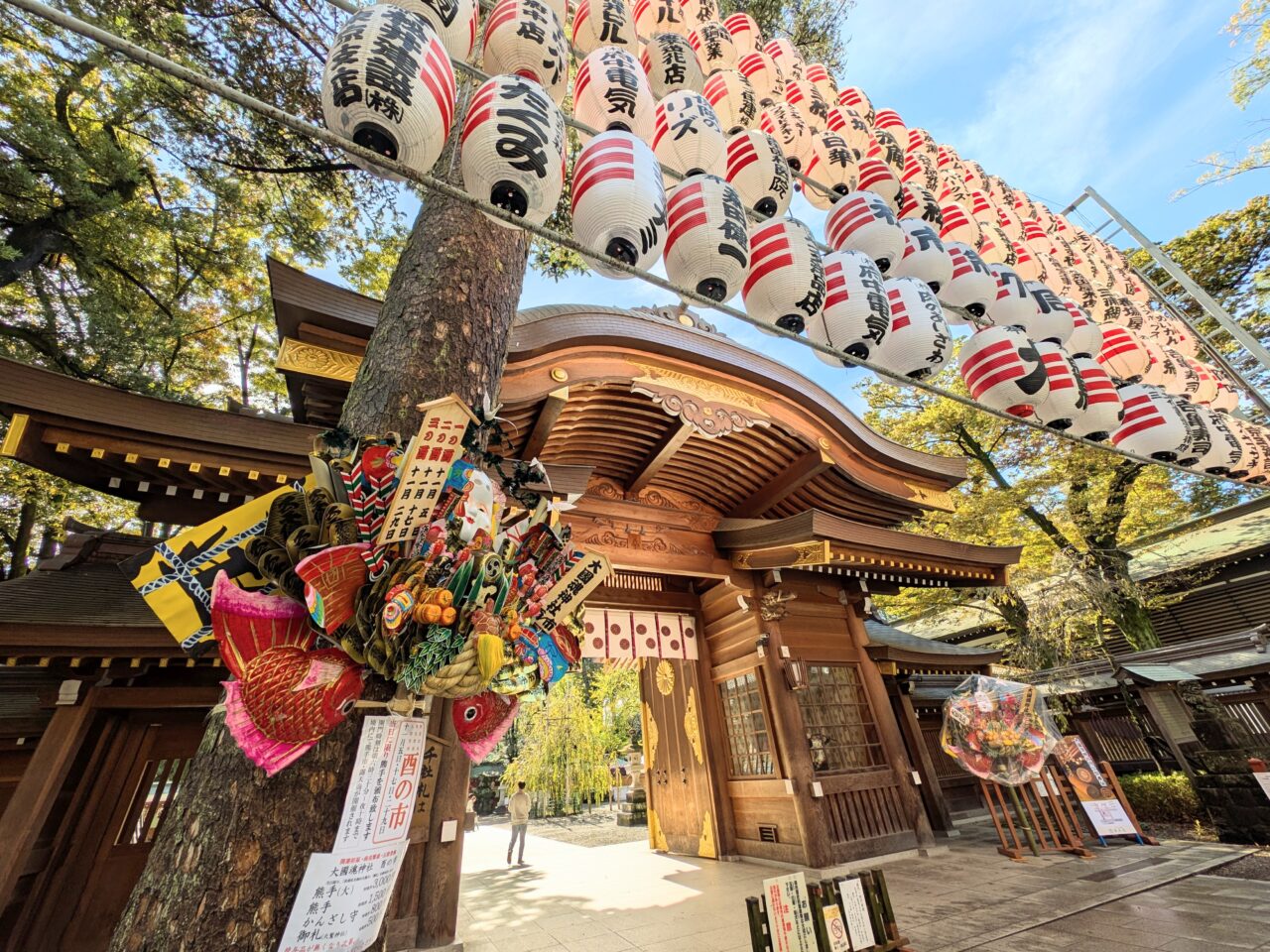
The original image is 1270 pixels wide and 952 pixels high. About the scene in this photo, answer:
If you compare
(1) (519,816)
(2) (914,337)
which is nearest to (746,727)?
(1) (519,816)

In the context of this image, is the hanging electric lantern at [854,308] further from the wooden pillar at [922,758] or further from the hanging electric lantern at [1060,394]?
the wooden pillar at [922,758]

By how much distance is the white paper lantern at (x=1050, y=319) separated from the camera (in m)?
5.20

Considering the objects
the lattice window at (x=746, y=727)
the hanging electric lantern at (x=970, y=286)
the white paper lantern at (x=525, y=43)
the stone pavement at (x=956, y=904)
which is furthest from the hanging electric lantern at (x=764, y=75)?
the stone pavement at (x=956, y=904)

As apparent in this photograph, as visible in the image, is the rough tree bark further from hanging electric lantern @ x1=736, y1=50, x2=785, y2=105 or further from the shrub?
the shrub

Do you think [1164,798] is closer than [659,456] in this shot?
No

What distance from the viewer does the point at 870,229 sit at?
15.4 ft

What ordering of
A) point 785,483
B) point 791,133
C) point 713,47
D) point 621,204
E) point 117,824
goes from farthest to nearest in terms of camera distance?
point 785,483 < point 713,47 < point 791,133 < point 117,824 < point 621,204

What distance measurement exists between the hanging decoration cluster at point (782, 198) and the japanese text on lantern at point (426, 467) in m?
1.50

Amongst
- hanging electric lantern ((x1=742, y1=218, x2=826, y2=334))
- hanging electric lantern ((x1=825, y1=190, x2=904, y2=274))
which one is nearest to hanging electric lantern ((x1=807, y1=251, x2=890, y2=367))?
hanging electric lantern ((x1=742, y1=218, x2=826, y2=334))

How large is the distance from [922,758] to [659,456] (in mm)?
7710

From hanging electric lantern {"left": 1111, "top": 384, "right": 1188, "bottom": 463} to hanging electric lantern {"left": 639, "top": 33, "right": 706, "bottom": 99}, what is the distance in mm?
5569

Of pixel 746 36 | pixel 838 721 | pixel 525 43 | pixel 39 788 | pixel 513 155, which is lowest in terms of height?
pixel 39 788

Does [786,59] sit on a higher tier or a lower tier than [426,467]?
higher

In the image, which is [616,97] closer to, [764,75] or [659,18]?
[659,18]
